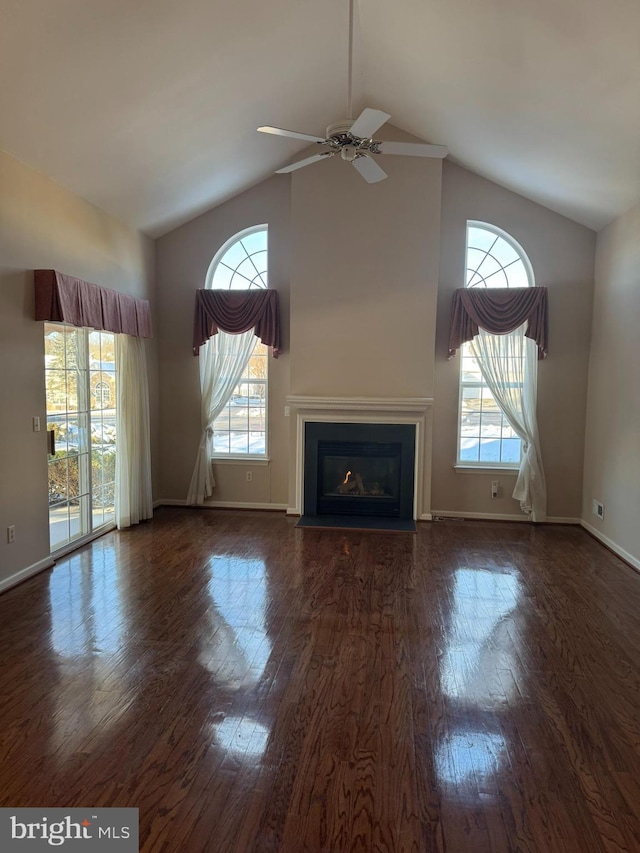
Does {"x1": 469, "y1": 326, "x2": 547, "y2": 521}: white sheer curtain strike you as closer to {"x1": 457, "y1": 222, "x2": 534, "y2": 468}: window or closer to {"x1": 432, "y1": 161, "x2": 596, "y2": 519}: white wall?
{"x1": 457, "y1": 222, "x2": 534, "y2": 468}: window

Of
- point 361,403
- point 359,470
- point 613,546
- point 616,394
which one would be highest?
point 616,394

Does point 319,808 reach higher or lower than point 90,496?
lower

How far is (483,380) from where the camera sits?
5.90 m

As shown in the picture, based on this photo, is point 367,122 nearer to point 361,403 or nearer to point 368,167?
point 368,167

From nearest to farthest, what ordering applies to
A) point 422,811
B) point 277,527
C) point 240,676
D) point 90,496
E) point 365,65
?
point 422,811, point 240,676, point 365,65, point 90,496, point 277,527

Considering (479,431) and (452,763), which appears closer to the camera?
(452,763)

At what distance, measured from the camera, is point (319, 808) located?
1.92m

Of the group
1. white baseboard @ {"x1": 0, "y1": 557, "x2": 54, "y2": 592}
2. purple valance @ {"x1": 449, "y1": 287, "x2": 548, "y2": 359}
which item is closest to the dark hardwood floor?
white baseboard @ {"x1": 0, "y1": 557, "x2": 54, "y2": 592}

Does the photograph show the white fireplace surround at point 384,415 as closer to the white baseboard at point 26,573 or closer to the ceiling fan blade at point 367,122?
the white baseboard at point 26,573

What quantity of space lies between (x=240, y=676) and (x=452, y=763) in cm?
114

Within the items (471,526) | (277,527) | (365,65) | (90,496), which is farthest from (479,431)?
(90,496)

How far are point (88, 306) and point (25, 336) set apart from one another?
67 cm

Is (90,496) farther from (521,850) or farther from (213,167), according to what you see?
(521,850)

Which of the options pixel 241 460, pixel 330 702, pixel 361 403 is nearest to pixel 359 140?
pixel 361 403
